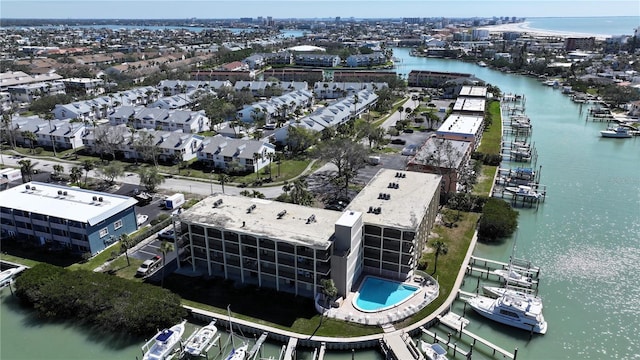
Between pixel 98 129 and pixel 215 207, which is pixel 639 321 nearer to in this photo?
pixel 215 207

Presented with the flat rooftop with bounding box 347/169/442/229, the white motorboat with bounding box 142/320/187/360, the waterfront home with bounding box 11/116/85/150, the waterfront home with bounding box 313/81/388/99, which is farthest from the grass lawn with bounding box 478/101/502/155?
the waterfront home with bounding box 11/116/85/150

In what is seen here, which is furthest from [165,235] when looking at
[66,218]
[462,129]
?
[462,129]

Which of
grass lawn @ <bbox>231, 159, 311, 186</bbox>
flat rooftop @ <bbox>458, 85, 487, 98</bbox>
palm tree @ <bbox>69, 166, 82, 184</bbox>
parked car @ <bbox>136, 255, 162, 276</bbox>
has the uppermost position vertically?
flat rooftop @ <bbox>458, 85, 487, 98</bbox>

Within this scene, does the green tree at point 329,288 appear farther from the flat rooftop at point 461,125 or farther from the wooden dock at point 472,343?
the flat rooftop at point 461,125

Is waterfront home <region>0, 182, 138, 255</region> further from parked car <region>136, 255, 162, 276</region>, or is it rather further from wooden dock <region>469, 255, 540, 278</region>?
wooden dock <region>469, 255, 540, 278</region>

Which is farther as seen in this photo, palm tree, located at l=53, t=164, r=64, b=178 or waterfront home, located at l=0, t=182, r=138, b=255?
palm tree, located at l=53, t=164, r=64, b=178

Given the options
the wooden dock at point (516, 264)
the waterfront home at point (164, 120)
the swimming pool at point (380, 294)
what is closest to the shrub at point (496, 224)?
the wooden dock at point (516, 264)
